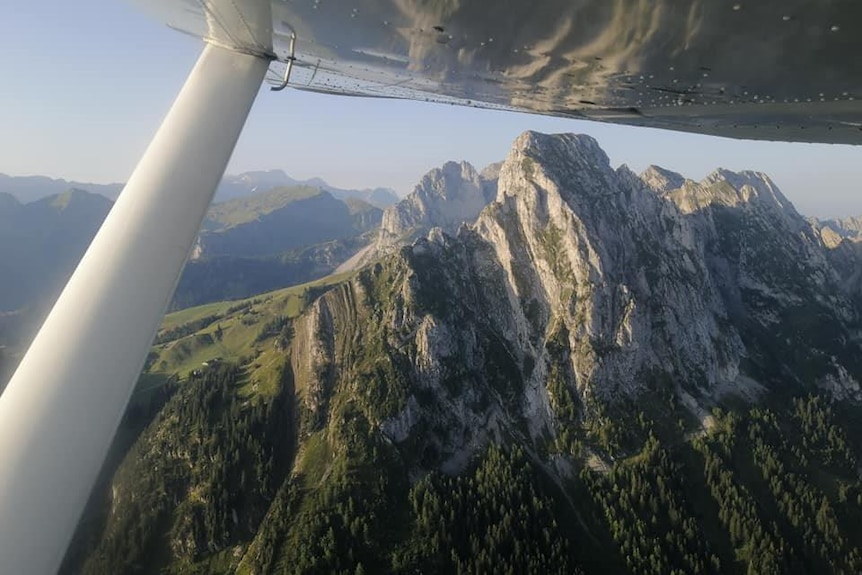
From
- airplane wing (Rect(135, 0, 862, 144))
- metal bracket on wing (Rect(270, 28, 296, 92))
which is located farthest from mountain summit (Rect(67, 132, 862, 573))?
airplane wing (Rect(135, 0, 862, 144))

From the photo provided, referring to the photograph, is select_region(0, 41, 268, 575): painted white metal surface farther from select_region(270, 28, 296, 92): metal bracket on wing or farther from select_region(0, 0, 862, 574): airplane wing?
select_region(270, 28, 296, 92): metal bracket on wing

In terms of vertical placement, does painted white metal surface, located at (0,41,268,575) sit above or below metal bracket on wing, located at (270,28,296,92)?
below

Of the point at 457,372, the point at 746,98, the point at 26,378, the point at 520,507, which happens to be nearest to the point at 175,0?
the point at 26,378

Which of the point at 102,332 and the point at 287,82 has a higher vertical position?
the point at 287,82

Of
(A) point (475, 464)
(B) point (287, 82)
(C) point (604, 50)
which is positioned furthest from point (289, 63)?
(A) point (475, 464)

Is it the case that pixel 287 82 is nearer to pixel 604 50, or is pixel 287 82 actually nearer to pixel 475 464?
pixel 604 50

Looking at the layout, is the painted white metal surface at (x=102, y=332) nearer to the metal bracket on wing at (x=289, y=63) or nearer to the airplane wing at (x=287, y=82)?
the airplane wing at (x=287, y=82)
